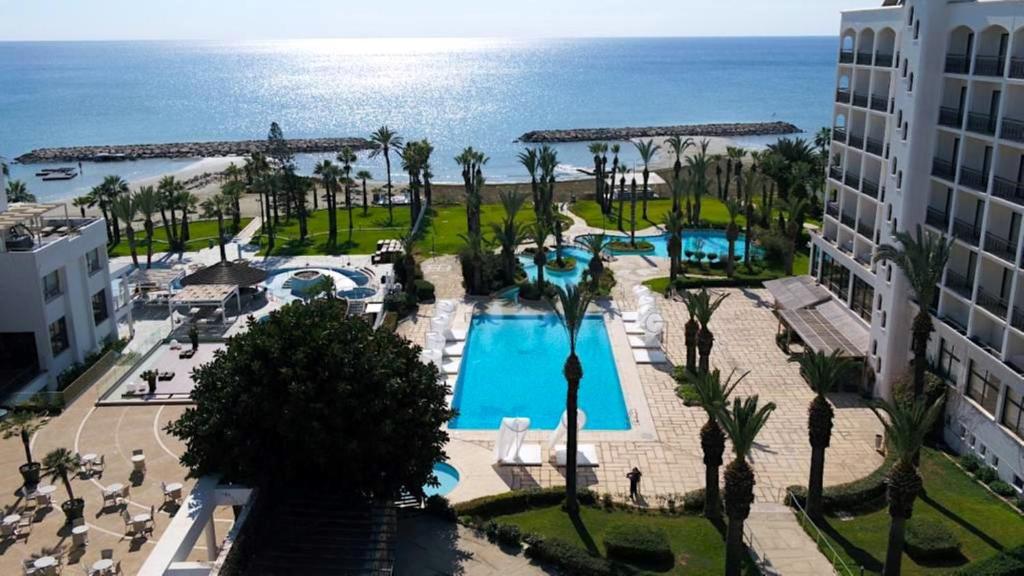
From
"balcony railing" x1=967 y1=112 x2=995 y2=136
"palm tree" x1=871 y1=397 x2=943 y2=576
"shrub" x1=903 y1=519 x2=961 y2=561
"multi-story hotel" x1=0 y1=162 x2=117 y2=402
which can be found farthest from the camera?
"multi-story hotel" x1=0 y1=162 x2=117 y2=402

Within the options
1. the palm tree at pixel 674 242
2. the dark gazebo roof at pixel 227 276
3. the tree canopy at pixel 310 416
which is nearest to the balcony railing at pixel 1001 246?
the tree canopy at pixel 310 416

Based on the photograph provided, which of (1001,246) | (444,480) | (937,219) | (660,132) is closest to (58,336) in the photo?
(444,480)

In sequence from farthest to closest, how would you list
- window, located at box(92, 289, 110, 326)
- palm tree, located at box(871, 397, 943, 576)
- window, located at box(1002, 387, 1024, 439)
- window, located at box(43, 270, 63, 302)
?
window, located at box(92, 289, 110, 326) < window, located at box(43, 270, 63, 302) < window, located at box(1002, 387, 1024, 439) < palm tree, located at box(871, 397, 943, 576)

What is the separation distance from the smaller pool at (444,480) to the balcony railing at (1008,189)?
19955 mm

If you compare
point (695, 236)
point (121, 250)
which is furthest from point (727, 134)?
point (121, 250)

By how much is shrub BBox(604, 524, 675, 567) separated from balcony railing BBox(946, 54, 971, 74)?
19.2 meters

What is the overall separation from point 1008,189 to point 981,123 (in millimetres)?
2581

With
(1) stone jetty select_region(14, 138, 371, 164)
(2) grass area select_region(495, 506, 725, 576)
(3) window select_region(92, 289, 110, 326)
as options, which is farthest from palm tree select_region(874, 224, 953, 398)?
(1) stone jetty select_region(14, 138, 371, 164)

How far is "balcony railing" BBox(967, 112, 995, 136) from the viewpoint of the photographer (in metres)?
28.3

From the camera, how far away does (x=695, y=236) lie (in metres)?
61.7

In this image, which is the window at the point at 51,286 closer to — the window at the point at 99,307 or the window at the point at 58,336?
the window at the point at 58,336

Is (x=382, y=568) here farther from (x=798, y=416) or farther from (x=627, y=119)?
(x=627, y=119)

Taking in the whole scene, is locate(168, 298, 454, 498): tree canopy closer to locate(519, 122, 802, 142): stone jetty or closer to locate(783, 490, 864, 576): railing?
locate(783, 490, 864, 576): railing

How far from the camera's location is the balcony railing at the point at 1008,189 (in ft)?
89.4
